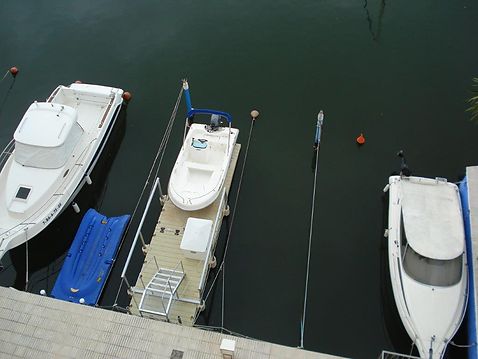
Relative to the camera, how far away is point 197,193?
19.6m

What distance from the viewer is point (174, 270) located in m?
17.7

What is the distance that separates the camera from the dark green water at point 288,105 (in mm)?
18453

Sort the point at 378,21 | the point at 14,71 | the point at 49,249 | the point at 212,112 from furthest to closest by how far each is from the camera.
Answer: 1. the point at 378,21
2. the point at 14,71
3. the point at 212,112
4. the point at 49,249

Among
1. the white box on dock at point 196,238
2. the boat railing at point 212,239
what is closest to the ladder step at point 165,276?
the boat railing at point 212,239

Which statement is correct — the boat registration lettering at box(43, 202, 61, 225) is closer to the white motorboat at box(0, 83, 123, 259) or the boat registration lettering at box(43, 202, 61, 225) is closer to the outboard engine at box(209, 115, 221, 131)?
the white motorboat at box(0, 83, 123, 259)

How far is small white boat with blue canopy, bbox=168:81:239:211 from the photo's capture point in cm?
1930

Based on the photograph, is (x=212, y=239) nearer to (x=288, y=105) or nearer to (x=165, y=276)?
(x=165, y=276)

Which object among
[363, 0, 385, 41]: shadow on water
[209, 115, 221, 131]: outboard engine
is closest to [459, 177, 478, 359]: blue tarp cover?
[209, 115, 221, 131]: outboard engine

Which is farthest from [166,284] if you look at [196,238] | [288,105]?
[288,105]

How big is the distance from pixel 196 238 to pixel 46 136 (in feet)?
28.5

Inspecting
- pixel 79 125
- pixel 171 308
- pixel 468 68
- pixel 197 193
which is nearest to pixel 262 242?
pixel 197 193

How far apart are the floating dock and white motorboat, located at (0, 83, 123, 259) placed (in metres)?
4.59

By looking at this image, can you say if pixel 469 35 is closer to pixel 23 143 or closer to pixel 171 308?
pixel 171 308

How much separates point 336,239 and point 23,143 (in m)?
14.5
